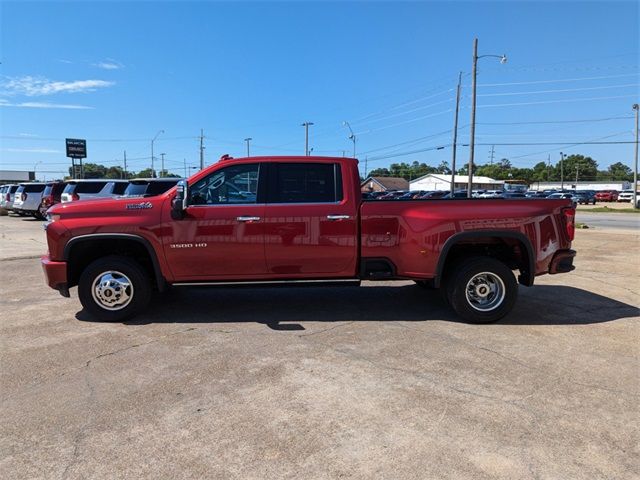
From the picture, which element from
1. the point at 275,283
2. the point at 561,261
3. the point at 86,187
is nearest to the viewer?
the point at 275,283

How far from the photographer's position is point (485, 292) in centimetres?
598

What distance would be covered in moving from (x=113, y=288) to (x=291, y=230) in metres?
2.19

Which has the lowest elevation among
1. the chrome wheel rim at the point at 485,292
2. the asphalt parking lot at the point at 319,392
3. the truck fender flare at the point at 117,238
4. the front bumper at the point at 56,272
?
the asphalt parking lot at the point at 319,392

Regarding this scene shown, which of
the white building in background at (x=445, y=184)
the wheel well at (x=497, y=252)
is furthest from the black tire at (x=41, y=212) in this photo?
the white building in background at (x=445, y=184)

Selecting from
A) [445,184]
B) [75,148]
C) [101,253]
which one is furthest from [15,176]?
[101,253]

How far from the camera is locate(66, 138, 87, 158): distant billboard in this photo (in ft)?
233

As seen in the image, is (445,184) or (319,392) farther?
(445,184)

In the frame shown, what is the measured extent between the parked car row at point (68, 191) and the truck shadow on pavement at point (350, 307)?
968 cm

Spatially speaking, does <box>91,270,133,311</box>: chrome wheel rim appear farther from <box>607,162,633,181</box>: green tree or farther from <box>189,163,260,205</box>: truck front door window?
<box>607,162,633,181</box>: green tree

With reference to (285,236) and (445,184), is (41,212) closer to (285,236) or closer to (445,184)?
(285,236)

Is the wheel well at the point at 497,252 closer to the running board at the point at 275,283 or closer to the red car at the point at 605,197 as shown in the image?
the running board at the point at 275,283

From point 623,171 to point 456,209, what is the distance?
200m

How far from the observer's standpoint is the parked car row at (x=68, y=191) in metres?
17.9

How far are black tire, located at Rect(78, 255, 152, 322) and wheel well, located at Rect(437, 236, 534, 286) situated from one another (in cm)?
353
